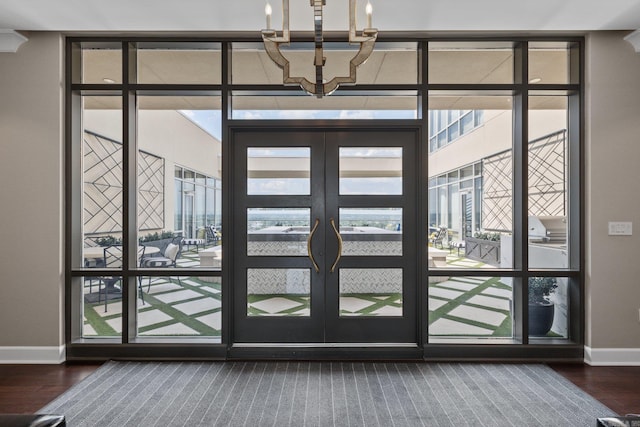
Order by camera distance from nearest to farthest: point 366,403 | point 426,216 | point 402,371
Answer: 1. point 366,403
2. point 402,371
3. point 426,216

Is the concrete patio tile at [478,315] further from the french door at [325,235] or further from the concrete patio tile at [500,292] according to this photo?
the french door at [325,235]

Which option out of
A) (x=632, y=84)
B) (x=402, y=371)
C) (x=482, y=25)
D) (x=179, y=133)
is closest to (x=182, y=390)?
(x=402, y=371)

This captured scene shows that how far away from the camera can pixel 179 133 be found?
3.84 metres

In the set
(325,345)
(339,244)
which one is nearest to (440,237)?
(339,244)

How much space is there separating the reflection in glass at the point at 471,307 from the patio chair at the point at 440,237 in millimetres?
341

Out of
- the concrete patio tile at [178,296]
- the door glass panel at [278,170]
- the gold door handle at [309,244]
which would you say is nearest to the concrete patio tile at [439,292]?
the gold door handle at [309,244]

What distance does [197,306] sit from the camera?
3787 mm

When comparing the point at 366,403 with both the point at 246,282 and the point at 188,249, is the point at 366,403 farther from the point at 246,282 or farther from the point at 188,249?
the point at 188,249

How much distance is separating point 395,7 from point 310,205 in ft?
6.10

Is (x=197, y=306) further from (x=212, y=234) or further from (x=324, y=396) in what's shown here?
(x=324, y=396)

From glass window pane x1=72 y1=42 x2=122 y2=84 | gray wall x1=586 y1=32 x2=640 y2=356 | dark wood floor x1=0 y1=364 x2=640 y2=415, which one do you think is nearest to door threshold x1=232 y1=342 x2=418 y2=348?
dark wood floor x1=0 y1=364 x2=640 y2=415


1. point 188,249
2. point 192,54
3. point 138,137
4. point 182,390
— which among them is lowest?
point 182,390

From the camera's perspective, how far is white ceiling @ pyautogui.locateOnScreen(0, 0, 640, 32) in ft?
9.96

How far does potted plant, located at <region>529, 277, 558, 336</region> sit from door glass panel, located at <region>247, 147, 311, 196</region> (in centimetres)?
246
